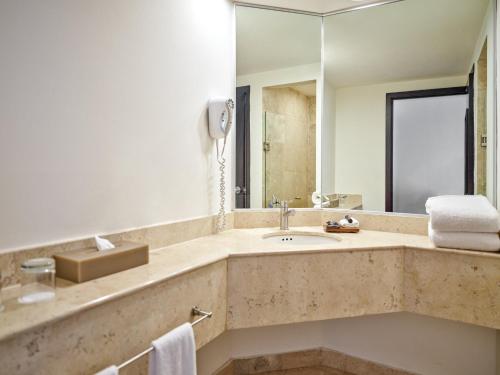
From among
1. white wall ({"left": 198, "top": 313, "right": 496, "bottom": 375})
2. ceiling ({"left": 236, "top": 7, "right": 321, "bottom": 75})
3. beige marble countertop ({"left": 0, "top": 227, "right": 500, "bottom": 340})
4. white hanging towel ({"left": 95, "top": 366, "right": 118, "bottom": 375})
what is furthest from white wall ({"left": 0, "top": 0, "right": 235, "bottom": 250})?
white wall ({"left": 198, "top": 313, "right": 496, "bottom": 375})

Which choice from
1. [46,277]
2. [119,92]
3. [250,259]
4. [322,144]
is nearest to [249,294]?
[250,259]

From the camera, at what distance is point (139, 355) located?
0.91 m

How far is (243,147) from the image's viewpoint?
2066mm

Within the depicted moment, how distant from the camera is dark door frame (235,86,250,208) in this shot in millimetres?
2049

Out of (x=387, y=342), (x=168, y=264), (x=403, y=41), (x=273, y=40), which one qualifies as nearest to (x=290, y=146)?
(x=273, y=40)

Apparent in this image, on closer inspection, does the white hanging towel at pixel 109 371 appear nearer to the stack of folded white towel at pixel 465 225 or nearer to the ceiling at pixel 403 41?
the stack of folded white towel at pixel 465 225

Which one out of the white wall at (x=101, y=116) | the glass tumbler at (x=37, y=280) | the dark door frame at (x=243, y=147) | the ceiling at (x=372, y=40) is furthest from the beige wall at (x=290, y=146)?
the glass tumbler at (x=37, y=280)

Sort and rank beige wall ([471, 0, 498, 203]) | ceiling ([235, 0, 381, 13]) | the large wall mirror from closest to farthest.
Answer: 1. beige wall ([471, 0, 498, 203])
2. the large wall mirror
3. ceiling ([235, 0, 381, 13])

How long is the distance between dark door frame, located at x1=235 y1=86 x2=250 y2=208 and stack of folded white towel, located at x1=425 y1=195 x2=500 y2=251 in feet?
3.39

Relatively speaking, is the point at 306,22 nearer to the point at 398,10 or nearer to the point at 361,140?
the point at 398,10

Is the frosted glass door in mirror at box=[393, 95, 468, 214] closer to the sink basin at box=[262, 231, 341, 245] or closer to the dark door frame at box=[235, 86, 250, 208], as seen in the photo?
the sink basin at box=[262, 231, 341, 245]

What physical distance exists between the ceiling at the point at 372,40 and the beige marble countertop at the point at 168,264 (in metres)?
1.00

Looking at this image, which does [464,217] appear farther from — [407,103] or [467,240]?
[407,103]

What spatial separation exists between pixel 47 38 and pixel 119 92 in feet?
0.95
